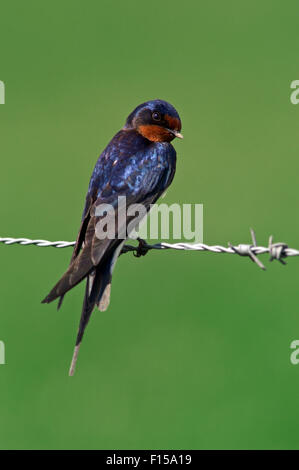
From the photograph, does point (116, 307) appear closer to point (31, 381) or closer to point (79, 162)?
point (31, 381)

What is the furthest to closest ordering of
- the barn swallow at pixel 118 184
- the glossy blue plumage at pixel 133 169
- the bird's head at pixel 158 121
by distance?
the bird's head at pixel 158 121 → the glossy blue plumage at pixel 133 169 → the barn swallow at pixel 118 184

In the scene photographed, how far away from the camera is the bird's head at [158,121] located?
4.59 m

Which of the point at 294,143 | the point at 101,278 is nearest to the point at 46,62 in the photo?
the point at 294,143

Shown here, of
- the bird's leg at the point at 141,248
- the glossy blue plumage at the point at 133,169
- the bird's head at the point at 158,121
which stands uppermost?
the bird's head at the point at 158,121

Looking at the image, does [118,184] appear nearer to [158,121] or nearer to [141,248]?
[141,248]

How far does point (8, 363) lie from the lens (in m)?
5.26

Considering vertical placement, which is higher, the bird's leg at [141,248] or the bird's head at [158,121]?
the bird's head at [158,121]

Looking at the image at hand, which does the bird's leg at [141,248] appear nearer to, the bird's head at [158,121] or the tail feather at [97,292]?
the tail feather at [97,292]

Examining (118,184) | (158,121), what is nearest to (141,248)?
(118,184)

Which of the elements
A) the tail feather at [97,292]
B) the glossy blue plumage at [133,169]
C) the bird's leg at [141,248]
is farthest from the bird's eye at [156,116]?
the tail feather at [97,292]

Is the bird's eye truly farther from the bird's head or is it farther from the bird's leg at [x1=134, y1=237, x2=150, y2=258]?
the bird's leg at [x1=134, y1=237, x2=150, y2=258]

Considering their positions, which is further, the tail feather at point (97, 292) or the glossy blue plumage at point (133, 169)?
the glossy blue plumage at point (133, 169)

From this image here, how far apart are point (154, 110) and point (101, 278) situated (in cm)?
111

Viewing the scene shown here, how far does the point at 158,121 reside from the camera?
4.61 m
